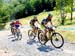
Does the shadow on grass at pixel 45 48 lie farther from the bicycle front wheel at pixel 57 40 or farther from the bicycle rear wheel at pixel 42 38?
the bicycle rear wheel at pixel 42 38

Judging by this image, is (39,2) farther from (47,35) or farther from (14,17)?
(47,35)

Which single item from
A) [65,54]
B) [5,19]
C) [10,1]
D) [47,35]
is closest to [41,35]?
[47,35]

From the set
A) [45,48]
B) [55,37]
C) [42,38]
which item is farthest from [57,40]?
[42,38]

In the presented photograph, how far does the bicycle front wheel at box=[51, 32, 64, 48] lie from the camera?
14664 millimetres

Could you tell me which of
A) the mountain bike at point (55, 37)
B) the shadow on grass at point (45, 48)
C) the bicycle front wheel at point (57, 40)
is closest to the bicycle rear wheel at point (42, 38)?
the mountain bike at point (55, 37)

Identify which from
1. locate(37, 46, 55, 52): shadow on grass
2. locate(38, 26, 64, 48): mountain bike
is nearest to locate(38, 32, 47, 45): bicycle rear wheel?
locate(38, 26, 64, 48): mountain bike

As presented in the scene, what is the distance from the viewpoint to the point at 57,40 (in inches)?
A: 582

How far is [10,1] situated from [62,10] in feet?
135

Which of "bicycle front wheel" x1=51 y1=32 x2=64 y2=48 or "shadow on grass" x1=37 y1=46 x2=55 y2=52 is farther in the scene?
"shadow on grass" x1=37 y1=46 x2=55 y2=52

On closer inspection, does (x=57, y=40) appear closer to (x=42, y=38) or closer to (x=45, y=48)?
(x=45, y=48)

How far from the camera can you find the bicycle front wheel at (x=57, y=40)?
48.1 feet

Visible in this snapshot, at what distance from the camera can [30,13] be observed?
79.1 m

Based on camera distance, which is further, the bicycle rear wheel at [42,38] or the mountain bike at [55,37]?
the bicycle rear wheel at [42,38]

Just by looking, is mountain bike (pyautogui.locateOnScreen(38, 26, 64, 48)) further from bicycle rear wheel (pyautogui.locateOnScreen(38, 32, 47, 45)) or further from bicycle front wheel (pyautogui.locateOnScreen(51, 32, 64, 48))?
bicycle rear wheel (pyautogui.locateOnScreen(38, 32, 47, 45))
